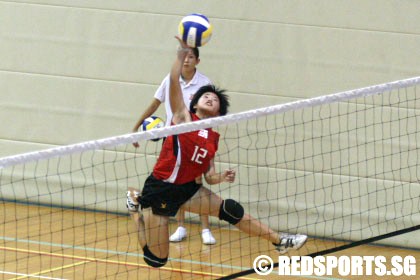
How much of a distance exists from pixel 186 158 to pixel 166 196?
0.99ft

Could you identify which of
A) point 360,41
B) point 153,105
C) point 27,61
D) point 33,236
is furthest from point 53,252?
point 360,41

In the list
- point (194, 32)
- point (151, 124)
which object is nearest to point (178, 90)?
point (194, 32)

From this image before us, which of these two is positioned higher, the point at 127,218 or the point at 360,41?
the point at 360,41

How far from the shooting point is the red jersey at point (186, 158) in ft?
22.2

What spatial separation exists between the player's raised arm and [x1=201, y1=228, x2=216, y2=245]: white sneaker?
7.36 feet

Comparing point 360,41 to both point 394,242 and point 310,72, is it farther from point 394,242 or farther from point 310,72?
point 394,242

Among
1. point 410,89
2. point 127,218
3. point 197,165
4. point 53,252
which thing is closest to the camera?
point 197,165

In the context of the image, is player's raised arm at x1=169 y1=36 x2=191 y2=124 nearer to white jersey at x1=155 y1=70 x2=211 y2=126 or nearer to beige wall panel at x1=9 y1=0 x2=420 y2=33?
white jersey at x1=155 y1=70 x2=211 y2=126

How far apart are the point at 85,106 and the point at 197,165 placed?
3.27 metres

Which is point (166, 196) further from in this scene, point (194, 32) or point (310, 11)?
point (310, 11)

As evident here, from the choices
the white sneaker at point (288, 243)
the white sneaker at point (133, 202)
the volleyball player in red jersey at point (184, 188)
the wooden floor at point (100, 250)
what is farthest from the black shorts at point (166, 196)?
the wooden floor at point (100, 250)

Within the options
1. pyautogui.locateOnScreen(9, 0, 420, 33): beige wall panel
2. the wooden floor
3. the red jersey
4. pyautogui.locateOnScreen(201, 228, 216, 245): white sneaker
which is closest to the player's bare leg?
the red jersey

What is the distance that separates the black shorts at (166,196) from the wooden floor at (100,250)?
887 millimetres

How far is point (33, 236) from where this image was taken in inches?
341
